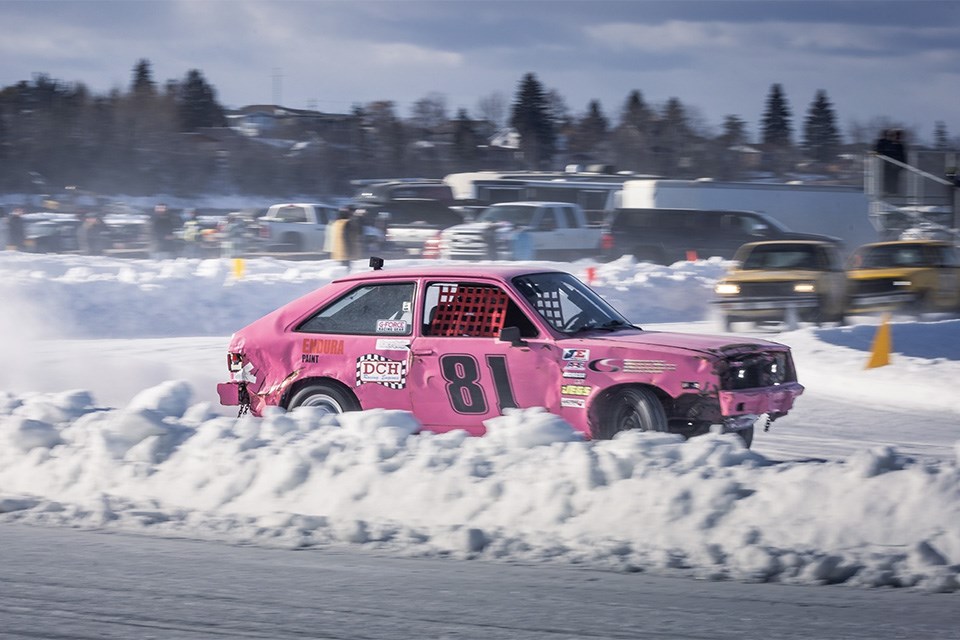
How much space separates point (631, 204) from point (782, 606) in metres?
30.8

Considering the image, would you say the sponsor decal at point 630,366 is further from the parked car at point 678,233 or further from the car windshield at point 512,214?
the parked car at point 678,233

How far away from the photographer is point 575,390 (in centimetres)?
793

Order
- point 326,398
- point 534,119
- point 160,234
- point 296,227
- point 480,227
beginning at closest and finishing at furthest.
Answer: point 326,398 < point 480,227 < point 160,234 < point 296,227 < point 534,119

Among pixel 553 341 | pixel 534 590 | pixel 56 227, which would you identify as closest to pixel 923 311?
pixel 553 341

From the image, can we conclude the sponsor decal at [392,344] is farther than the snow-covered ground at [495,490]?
Yes

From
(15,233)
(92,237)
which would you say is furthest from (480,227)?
(15,233)

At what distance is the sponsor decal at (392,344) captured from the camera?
329 inches

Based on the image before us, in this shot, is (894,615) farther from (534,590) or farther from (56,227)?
(56,227)

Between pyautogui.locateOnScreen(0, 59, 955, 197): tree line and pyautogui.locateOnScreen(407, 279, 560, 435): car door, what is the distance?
6321 cm

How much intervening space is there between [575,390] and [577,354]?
23cm

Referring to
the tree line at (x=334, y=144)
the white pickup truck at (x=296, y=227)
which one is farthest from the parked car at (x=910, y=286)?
the tree line at (x=334, y=144)

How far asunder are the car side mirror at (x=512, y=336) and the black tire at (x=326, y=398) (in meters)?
1.18

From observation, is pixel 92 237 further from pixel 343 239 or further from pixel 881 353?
pixel 881 353

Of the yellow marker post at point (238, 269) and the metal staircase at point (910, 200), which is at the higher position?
the metal staircase at point (910, 200)
